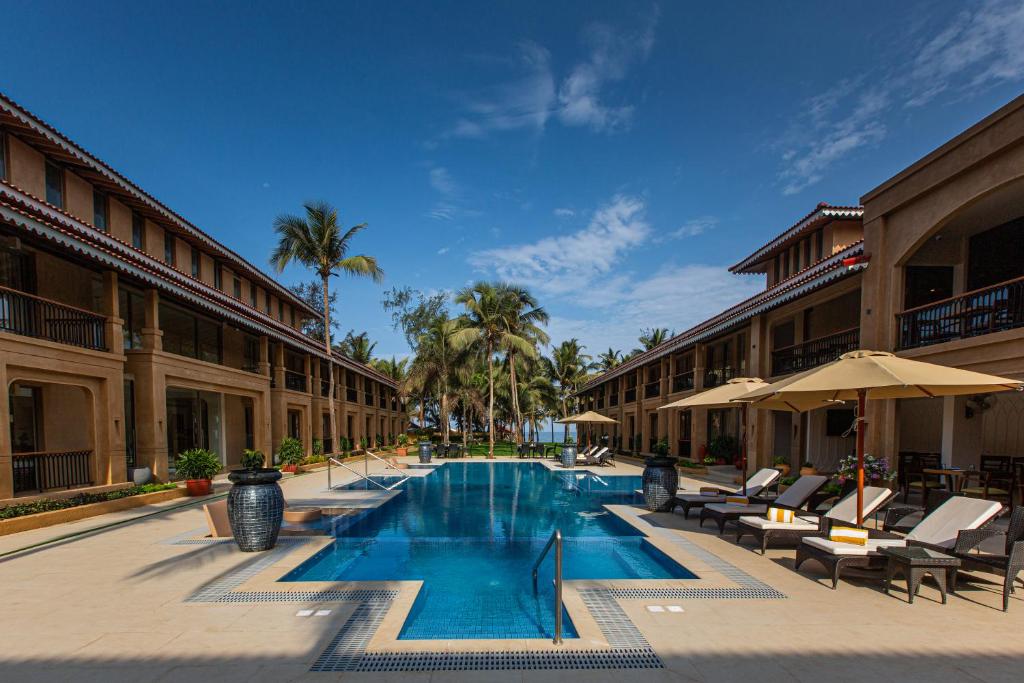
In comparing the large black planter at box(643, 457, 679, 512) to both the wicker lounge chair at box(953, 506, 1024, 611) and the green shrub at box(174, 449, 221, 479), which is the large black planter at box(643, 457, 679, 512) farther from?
the green shrub at box(174, 449, 221, 479)

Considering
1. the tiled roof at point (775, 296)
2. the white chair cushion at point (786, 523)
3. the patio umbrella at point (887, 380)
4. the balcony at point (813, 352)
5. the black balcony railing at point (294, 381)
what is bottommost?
the white chair cushion at point (786, 523)

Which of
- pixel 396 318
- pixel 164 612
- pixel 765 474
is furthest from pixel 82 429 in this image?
pixel 396 318

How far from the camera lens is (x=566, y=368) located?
48.4m

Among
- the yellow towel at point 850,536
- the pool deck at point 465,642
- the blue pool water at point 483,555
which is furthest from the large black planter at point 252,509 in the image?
the yellow towel at point 850,536

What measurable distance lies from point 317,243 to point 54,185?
1029cm

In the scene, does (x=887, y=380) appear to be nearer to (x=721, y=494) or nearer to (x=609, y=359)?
(x=721, y=494)

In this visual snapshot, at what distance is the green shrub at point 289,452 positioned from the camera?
1953 centimetres

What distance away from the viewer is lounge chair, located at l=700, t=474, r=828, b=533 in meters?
8.56

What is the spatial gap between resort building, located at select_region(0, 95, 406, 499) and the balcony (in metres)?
18.8

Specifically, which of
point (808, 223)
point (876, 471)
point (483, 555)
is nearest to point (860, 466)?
point (876, 471)

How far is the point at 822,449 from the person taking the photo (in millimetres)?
16266

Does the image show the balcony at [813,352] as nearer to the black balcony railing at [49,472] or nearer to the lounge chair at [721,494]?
the lounge chair at [721,494]

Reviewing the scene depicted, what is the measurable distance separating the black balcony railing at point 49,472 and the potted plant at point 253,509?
798 cm

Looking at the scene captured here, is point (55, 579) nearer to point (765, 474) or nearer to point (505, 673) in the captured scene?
point (505, 673)
